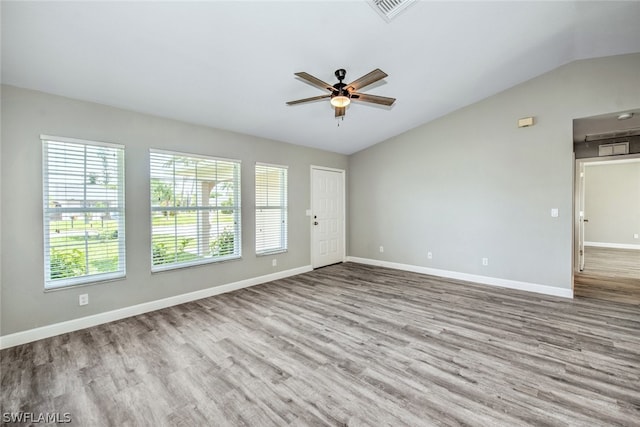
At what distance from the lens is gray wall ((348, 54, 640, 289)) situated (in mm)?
3934

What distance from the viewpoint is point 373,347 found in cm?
262

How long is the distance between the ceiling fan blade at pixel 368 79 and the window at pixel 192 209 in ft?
8.08

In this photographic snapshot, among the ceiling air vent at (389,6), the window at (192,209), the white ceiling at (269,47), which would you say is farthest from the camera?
the window at (192,209)

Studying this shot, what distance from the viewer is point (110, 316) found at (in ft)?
10.6

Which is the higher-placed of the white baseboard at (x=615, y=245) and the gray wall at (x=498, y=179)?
the gray wall at (x=498, y=179)

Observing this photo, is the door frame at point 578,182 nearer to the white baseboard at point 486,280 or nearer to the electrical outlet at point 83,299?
the white baseboard at point 486,280

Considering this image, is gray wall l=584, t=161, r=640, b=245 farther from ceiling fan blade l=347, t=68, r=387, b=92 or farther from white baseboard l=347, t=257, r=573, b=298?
ceiling fan blade l=347, t=68, r=387, b=92

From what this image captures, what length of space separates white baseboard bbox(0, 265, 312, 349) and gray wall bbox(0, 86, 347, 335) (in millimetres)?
58

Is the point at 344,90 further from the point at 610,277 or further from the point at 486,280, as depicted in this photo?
the point at 610,277

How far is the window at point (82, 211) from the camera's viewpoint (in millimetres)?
2879

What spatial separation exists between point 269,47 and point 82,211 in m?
2.78

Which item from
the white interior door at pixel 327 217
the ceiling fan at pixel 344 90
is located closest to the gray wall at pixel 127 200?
the white interior door at pixel 327 217

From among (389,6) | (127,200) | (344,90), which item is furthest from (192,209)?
(389,6)

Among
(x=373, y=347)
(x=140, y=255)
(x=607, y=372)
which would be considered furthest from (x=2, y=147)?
(x=607, y=372)
